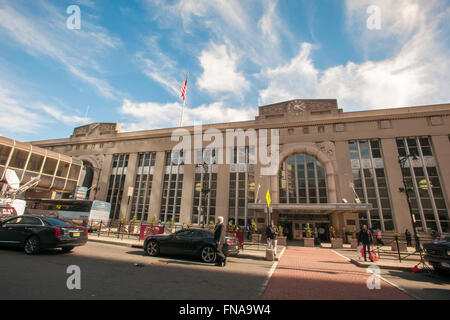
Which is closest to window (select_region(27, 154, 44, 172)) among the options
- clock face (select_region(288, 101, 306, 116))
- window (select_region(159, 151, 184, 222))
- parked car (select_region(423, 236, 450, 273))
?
window (select_region(159, 151, 184, 222))

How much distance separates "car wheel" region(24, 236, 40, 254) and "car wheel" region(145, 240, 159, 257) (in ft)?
13.7

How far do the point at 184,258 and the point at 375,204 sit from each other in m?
22.4

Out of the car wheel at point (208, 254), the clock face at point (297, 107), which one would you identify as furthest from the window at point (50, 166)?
the clock face at point (297, 107)

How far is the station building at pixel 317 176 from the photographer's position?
2172 cm

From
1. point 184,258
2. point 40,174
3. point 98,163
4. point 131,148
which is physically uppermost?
point 131,148

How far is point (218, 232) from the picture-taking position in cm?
834

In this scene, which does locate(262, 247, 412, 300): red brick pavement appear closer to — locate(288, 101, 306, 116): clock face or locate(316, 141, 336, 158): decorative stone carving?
locate(316, 141, 336, 158): decorative stone carving

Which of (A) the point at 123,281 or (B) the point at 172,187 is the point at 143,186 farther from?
(A) the point at 123,281

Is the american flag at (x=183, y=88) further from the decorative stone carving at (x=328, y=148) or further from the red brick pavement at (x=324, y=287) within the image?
the red brick pavement at (x=324, y=287)

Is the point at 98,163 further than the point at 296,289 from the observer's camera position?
Yes

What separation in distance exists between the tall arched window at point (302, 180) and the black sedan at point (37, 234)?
2134 centimetres

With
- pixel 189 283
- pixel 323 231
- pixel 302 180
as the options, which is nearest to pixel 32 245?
pixel 189 283
